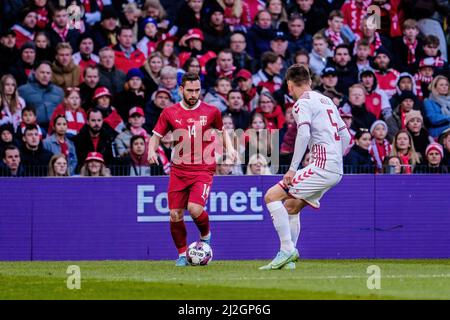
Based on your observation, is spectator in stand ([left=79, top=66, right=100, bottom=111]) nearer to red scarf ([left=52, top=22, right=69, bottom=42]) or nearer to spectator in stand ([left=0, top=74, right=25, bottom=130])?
red scarf ([left=52, top=22, right=69, bottom=42])

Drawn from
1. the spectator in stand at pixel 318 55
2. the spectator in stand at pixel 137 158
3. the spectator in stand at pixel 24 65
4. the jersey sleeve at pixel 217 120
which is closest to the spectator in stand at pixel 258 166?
the spectator in stand at pixel 137 158

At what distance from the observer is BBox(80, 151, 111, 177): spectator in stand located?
18.2 meters

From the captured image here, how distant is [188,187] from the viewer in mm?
14844

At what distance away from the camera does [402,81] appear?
21.0m

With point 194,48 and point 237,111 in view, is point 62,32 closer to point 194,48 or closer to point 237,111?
point 194,48

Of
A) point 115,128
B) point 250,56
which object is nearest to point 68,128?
point 115,128

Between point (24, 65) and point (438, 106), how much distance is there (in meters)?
7.50

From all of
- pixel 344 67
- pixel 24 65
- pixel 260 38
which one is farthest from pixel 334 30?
pixel 24 65

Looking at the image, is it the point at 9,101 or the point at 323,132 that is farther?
the point at 9,101

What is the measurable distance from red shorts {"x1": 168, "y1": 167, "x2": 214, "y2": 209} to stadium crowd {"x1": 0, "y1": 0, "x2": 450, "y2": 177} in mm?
3650

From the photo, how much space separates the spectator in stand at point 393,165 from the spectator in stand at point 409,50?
3.26m

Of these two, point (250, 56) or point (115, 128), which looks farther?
point (250, 56)

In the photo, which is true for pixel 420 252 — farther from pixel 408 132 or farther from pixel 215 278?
pixel 215 278

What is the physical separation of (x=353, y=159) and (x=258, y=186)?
1843mm
